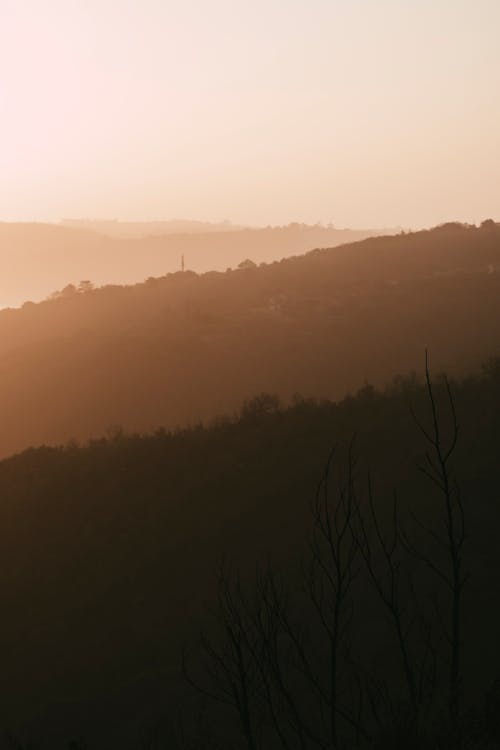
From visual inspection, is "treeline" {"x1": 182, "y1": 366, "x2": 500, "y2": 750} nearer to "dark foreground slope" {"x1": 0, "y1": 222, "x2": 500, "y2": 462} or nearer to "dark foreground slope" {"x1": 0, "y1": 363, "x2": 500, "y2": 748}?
"dark foreground slope" {"x1": 0, "y1": 363, "x2": 500, "y2": 748}

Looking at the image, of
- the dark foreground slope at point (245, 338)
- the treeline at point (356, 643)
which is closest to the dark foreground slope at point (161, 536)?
the treeline at point (356, 643)

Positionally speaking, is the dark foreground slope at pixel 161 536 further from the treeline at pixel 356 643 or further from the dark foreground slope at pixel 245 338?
the dark foreground slope at pixel 245 338

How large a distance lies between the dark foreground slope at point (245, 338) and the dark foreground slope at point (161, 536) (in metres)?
19.6

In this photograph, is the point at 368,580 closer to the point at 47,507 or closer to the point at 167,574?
the point at 167,574

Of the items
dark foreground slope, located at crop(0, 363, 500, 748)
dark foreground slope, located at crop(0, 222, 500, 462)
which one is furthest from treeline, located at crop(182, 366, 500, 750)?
dark foreground slope, located at crop(0, 222, 500, 462)

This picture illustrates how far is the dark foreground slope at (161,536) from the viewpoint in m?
20.0

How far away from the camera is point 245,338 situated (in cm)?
6419

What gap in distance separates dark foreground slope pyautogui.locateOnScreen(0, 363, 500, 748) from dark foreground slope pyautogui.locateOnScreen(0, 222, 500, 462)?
19.6m

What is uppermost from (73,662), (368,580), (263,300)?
(263,300)

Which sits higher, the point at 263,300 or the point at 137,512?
the point at 263,300

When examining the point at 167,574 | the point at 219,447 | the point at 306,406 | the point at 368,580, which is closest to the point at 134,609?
the point at 167,574

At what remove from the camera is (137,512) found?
28422 millimetres

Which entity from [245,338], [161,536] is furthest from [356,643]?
[245,338]

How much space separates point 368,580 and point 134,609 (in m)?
6.40
